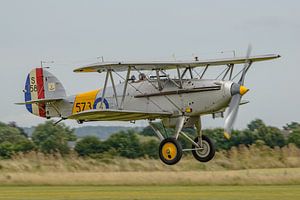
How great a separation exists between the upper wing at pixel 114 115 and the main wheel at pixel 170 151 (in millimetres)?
919

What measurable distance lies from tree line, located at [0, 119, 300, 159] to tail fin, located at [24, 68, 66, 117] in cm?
1515

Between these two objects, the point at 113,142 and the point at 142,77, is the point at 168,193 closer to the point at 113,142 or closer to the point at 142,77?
the point at 142,77

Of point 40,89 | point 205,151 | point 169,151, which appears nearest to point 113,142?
point 40,89

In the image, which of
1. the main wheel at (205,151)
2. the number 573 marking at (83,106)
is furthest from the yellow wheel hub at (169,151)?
the number 573 marking at (83,106)

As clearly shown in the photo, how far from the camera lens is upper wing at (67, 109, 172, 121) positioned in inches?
1029

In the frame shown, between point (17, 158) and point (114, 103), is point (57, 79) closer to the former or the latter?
point (114, 103)

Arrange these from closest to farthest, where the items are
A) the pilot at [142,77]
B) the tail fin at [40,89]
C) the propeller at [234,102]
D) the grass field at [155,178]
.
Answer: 1. the propeller at [234,102]
2. the pilot at [142,77]
3. the tail fin at [40,89]
4. the grass field at [155,178]

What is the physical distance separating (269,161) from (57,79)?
52.3ft

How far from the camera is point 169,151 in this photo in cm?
2600

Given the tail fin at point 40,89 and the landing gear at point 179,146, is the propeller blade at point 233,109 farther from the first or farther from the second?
the tail fin at point 40,89

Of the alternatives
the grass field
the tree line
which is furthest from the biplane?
the tree line

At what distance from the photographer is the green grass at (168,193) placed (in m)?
26.3

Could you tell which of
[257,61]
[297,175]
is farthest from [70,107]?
[297,175]

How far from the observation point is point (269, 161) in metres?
43.3
